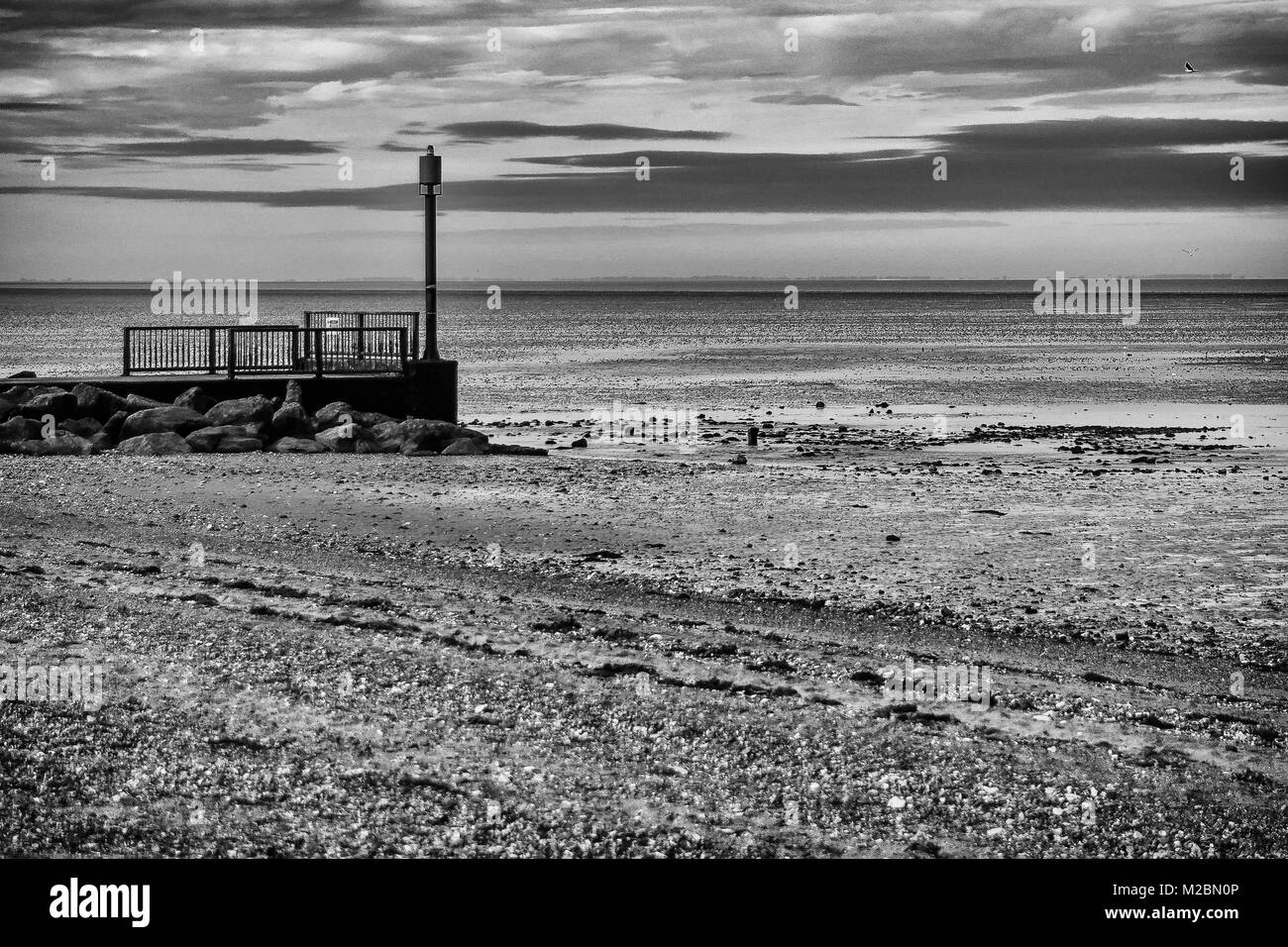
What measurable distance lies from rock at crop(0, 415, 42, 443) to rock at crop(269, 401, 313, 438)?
14.2 feet

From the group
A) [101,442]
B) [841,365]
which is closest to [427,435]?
[101,442]

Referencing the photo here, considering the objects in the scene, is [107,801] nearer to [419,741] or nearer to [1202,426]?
[419,741]

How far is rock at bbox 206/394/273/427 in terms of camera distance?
27.4m

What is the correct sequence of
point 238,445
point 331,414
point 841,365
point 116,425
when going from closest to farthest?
1. point 238,445
2. point 116,425
3. point 331,414
4. point 841,365

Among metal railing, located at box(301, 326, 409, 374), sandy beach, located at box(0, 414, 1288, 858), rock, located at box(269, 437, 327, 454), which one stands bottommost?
sandy beach, located at box(0, 414, 1288, 858)

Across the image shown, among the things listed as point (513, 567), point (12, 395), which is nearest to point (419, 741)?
point (513, 567)

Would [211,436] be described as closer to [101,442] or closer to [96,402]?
[101,442]

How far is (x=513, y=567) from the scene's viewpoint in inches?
600

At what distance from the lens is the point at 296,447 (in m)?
26.3

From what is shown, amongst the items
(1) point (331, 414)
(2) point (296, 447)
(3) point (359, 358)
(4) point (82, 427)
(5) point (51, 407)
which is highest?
(3) point (359, 358)

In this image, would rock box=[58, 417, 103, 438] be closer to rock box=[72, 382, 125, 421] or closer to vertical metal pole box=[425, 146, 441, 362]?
rock box=[72, 382, 125, 421]

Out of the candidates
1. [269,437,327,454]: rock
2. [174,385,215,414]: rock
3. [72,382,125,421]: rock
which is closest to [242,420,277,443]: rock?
[269,437,327,454]: rock

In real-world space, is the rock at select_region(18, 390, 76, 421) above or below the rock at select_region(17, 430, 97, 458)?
above

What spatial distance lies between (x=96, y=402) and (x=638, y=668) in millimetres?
20162
